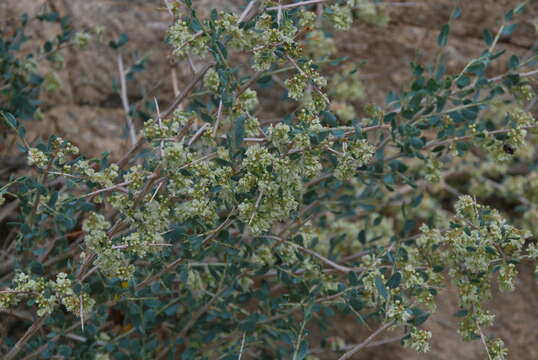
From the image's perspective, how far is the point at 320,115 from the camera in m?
1.64

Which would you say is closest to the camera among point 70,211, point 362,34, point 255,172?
point 255,172

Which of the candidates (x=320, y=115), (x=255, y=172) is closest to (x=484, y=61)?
(x=320, y=115)

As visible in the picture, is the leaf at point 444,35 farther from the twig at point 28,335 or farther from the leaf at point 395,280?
the twig at point 28,335

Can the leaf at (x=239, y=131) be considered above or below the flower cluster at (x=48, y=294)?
above

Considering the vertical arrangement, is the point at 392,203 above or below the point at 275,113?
below

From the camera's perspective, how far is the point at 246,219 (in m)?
1.44

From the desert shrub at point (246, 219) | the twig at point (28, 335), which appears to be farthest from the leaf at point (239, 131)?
the twig at point (28, 335)

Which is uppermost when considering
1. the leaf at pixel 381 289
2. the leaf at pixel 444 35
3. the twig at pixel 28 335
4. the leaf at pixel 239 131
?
the leaf at pixel 444 35

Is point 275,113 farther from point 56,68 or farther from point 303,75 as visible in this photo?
point 303,75

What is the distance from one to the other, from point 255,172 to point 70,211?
0.64 metres

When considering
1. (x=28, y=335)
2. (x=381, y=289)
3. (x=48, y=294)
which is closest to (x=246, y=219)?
(x=381, y=289)

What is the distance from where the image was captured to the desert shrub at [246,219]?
57.6 inches

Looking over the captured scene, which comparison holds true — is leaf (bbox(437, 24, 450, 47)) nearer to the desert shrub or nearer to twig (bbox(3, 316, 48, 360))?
the desert shrub

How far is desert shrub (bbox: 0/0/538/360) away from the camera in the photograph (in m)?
1.46
